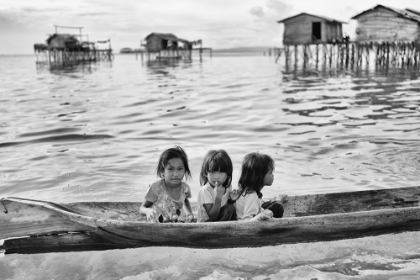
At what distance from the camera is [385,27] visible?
3161cm

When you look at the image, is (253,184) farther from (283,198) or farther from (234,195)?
(283,198)

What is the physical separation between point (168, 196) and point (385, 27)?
30395mm

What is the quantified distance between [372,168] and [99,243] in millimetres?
5000

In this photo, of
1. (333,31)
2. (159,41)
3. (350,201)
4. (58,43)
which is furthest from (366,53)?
(58,43)

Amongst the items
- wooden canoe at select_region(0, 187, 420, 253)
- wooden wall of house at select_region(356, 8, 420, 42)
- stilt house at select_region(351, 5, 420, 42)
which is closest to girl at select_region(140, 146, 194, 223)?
wooden canoe at select_region(0, 187, 420, 253)

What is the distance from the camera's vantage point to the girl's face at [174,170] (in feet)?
15.0

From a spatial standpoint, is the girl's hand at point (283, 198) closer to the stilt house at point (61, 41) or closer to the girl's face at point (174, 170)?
the girl's face at point (174, 170)

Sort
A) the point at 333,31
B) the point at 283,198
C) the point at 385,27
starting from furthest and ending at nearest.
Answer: the point at 333,31 < the point at 385,27 < the point at 283,198

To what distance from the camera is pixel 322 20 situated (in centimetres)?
3634

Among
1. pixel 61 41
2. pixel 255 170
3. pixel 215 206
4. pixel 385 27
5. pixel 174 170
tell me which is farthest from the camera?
pixel 61 41

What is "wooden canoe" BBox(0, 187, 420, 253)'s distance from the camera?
427 cm

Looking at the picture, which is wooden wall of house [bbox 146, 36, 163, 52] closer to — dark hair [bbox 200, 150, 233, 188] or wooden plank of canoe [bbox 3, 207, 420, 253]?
wooden plank of canoe [bbox 3, 207, 420, 253]

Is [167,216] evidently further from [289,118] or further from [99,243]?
[289,118]

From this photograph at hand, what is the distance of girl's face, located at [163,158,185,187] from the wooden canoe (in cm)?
54
